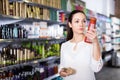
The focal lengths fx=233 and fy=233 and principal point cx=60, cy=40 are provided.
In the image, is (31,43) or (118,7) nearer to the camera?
(31,43)

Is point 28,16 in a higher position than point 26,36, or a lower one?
higher

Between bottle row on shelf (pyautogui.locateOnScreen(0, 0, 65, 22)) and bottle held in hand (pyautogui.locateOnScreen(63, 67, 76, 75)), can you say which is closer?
bottle held in hand (pyautogui.locateOnScreen(63, 67, 76, 75))

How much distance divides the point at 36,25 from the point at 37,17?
179 mm

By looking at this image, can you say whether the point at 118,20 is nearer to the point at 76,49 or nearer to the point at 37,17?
the point at 37,17

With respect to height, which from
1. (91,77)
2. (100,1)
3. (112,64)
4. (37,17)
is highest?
(100,1)

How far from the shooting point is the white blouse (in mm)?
1756

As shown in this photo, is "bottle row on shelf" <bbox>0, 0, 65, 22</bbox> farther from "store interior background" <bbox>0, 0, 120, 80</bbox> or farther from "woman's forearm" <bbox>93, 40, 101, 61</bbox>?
"woman's forearm" <bbox>93, 40, 101, 61</bbox>

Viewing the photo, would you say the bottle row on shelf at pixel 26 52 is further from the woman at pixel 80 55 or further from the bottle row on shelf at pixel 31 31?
the woman at pixel 80 55

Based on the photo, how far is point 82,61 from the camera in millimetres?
1777

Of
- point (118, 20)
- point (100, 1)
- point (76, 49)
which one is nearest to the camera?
point (76, 49)

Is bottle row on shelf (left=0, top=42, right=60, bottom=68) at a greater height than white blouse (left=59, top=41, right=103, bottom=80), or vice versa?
white blouse (left=59, top=41, right=103, bottom=80)

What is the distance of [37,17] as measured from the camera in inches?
175

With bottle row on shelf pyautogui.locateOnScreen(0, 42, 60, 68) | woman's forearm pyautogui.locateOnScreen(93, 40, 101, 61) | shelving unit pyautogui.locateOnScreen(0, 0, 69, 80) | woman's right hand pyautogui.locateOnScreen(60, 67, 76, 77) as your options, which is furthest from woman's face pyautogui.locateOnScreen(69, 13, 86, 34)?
bottle row on shelf pyautogui.locateOnScreen(0, 42, 60, 68)

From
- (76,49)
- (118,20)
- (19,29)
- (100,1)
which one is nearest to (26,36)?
(19,29)
